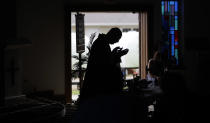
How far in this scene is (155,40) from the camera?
680 centimetres

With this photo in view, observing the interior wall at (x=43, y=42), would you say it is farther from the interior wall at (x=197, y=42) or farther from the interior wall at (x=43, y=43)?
the interior wall at (x=197, y=42)

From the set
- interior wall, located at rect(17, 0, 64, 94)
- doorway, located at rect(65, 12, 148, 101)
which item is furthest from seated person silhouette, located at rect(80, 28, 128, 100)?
interior wall, located at rect(17, 0, 64, 94)

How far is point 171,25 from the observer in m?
7.02

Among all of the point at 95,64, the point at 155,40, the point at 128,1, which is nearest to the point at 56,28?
the point at 128,1

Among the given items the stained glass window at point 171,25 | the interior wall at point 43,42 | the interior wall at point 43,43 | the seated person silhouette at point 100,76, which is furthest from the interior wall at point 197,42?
the seated person silhouette at point 100,76

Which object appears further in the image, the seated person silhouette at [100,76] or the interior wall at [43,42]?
the interior wall at [43,42]

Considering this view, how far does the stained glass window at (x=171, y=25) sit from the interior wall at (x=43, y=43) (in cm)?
232

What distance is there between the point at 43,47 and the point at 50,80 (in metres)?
0.69

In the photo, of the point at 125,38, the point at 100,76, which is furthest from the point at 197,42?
the point at 100,76

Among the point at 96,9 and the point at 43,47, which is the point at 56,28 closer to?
the point at 43,47

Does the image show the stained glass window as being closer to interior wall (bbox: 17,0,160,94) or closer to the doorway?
the doorway

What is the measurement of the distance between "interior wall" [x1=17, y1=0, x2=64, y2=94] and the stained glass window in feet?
7.62

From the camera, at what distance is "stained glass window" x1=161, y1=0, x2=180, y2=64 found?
6977 mm

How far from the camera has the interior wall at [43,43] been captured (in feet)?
20.2
